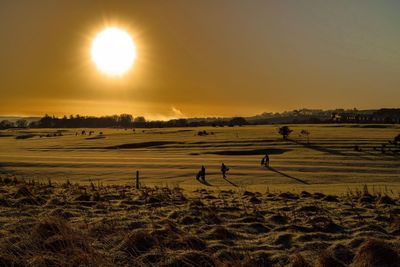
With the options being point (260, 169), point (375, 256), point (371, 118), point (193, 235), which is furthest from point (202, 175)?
point (371, 118)

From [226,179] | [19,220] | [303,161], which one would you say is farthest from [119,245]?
[303,161]

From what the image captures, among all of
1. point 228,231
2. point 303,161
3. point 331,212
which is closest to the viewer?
point 228,231

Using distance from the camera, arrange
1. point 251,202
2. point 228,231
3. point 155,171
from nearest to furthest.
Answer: point 228,231 → point 251,202 → point 155,171

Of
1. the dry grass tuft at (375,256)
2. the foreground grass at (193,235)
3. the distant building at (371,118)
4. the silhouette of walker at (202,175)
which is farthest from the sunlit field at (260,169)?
the distant building at (371,118)

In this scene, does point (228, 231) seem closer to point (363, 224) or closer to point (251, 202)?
point (363, 224)

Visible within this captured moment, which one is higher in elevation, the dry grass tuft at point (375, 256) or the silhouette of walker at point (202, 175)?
the dry grass tuft at point (375, 256)

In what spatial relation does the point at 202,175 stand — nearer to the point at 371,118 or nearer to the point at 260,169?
the point at 260,169

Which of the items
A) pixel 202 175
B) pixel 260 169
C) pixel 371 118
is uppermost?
pixel 371 118

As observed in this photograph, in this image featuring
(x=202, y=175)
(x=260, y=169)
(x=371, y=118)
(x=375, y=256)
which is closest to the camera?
(x=375, y=256)

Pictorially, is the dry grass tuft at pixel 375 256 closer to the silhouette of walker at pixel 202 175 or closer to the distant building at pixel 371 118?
the silhouette of walker at pixel 202 175

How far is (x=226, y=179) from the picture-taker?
34906mm

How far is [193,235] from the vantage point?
914cm

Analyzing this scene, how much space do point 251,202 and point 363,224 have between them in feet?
18.6

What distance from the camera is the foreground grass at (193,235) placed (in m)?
7.39
